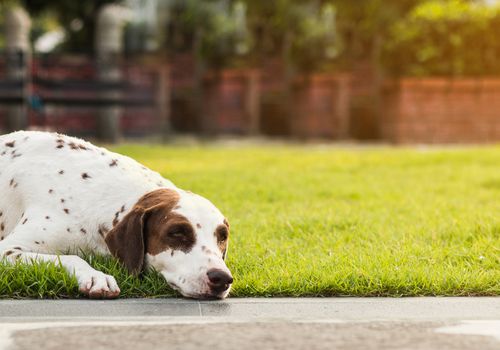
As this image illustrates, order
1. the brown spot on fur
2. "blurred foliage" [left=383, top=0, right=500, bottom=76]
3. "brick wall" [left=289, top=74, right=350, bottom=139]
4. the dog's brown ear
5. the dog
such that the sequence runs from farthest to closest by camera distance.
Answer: "brick wall" [left=289, top=74, right=350, bottom=139], "blurred foliage" [left=383, top=0, right=500, bottom=76], the brown spot on fur, the dog's brown ear, the dog

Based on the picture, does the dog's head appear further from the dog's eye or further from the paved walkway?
the paved walkway

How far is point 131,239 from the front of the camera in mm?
4922

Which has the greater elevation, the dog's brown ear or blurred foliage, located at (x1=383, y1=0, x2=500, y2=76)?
blurred foliage, located at (x1=383, y1=0, x2=500, y2=76)

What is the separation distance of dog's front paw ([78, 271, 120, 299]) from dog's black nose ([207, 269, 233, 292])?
501mm

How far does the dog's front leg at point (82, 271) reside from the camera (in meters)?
4.66

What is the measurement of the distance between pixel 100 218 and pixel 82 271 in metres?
0.45

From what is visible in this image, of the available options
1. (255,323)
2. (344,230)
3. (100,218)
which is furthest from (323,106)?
(255,323)

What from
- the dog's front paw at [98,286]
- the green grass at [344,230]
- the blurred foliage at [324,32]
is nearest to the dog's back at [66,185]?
the green grass at [344,230]

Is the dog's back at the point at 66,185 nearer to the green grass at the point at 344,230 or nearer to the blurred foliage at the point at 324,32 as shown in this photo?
the green grass at the point at 344,230

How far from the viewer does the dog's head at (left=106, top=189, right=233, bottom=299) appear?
4629 millimetres

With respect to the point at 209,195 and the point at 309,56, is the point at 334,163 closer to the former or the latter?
the point at 209,195

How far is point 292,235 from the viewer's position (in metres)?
6.91

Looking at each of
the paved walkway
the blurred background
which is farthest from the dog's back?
the blurred background

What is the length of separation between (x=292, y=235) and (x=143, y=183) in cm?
185
